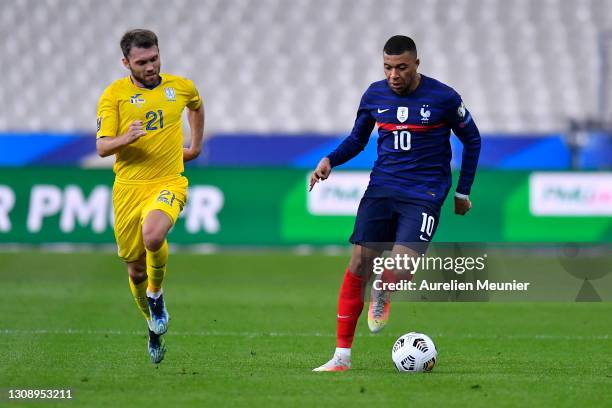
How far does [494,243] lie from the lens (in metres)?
16.2

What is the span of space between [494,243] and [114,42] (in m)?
9.40

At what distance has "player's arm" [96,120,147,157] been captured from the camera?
7.04 m

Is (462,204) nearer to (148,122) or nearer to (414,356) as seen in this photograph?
(414,356)

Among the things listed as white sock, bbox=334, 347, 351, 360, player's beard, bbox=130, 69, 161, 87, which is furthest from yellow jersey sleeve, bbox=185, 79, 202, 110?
white sock, bbox=334, 347, 351, 360

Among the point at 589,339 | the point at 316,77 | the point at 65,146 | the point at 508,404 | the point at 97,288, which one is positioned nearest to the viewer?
the point at 508,404

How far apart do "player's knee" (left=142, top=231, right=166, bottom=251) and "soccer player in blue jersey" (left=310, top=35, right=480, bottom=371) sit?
1039 millimetres

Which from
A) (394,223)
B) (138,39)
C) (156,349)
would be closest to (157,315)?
(156,349)

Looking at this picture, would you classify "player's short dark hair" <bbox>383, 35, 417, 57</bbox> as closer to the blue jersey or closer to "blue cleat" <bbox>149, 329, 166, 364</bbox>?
the blue jersey

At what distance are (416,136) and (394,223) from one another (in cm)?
59

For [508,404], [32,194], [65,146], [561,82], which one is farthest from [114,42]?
[508,404]

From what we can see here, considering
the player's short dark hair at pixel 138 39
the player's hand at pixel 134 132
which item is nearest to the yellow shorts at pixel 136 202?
the player's hand at pixel 134 132

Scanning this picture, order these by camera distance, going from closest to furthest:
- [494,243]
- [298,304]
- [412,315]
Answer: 1. [412,315]
2. [298,304]
3. [494,243]

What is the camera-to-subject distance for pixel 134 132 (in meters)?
7.04

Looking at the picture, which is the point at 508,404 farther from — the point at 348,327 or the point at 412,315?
the point at 412,315
